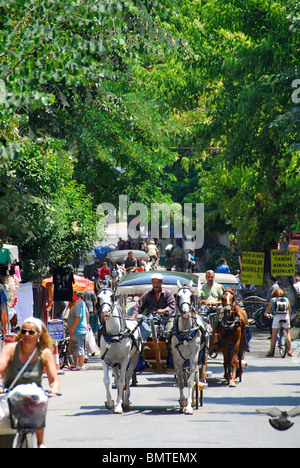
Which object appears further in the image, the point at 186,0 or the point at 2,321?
the point at 186,0

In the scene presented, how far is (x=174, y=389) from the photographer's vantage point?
17.1 metres

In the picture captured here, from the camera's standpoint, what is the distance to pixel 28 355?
8633 mm

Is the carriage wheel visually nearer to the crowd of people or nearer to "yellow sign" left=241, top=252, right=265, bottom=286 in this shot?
the crowd of people

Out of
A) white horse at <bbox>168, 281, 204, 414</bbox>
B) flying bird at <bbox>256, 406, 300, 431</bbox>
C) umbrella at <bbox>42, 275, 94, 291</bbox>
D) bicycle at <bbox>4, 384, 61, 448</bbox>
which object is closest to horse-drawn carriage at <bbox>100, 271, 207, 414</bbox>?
white horse at <bbox>168, 281, 204, 414</bbox>

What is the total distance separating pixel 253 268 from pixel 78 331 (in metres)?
11.1

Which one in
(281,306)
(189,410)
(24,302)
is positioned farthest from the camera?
(281,306)

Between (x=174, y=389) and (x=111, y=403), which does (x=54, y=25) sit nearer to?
(x=111, y=403)

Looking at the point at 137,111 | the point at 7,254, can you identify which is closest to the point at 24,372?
the point at 7,254

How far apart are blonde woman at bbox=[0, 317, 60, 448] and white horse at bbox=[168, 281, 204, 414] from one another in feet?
16.3

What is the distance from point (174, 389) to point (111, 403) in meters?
3.56

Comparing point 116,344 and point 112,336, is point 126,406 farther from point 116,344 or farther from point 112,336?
point 112,336

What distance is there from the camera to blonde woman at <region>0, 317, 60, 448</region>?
853cm

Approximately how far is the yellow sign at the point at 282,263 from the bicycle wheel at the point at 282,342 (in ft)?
22.5
